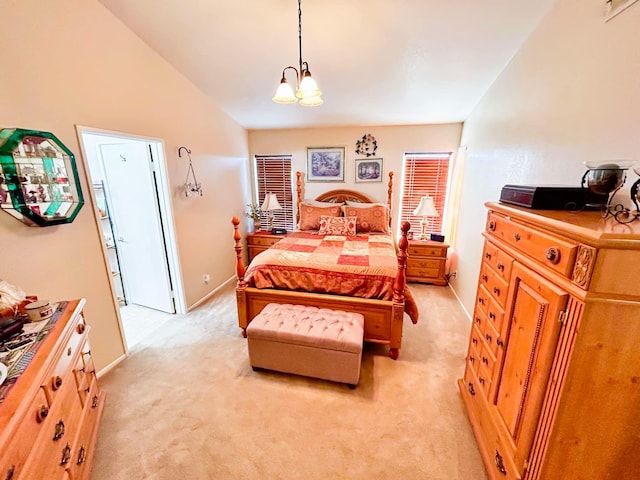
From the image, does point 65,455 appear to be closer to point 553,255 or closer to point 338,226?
point 553,255

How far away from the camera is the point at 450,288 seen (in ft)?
12.7

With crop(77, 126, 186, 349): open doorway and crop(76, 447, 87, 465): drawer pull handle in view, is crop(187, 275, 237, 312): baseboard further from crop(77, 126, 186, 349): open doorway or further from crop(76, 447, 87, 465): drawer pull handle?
crop(76, 447, 87, 465): drawer pull handle

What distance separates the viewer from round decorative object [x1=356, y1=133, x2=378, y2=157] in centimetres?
423

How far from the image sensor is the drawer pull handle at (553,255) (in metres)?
0.99

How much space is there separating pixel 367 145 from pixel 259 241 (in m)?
2.45

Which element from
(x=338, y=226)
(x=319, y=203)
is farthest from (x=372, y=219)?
(x=319, y=203)

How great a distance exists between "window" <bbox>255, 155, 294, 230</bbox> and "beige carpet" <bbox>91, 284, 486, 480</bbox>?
277cm

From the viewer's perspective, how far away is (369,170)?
14.3 feet

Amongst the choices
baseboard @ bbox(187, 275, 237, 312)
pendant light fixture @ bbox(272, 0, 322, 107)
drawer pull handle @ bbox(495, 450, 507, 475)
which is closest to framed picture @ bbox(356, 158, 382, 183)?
pendant light fixture @ bbox(272, 0, 322, 107)

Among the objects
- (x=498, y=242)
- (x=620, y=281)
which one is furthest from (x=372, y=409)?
(x=620, y=281)

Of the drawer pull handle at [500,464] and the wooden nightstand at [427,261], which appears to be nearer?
the drawer pull handle at [500,464]

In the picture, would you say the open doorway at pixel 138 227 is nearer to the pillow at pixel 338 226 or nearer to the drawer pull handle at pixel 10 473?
the pillow at pixel 338 226

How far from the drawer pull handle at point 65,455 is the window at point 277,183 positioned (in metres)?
3.98

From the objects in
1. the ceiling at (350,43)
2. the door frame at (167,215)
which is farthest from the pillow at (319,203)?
the door frame at (167,215)
